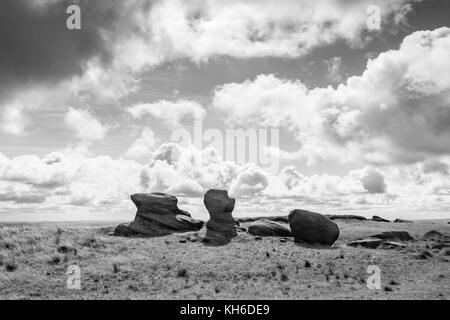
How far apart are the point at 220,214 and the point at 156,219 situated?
7270 mm

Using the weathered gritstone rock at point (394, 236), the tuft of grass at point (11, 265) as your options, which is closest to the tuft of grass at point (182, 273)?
the tuft of grass at point (11, 265)

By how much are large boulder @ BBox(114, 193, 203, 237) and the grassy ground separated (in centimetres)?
505

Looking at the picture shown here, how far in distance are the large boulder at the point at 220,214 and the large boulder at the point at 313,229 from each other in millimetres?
6667

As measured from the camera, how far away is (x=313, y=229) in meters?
39.0

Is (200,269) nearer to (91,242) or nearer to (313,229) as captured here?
(91,242)

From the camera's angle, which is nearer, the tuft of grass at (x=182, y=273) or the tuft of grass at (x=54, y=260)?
the tuft of grass at (x=182, y=273)

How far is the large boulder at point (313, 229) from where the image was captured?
3866 cm

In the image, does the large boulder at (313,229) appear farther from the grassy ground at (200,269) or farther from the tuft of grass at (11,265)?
the tuft of grass at (11,265)

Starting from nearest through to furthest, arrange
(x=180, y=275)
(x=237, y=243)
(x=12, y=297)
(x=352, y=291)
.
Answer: (x=12, y=297)
(x=352, y=291)
(x=180, y=275)
(x=237, y=243)

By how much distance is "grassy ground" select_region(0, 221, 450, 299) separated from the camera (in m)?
21.9

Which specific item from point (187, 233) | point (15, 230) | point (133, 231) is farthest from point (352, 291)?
point (15, 230)
